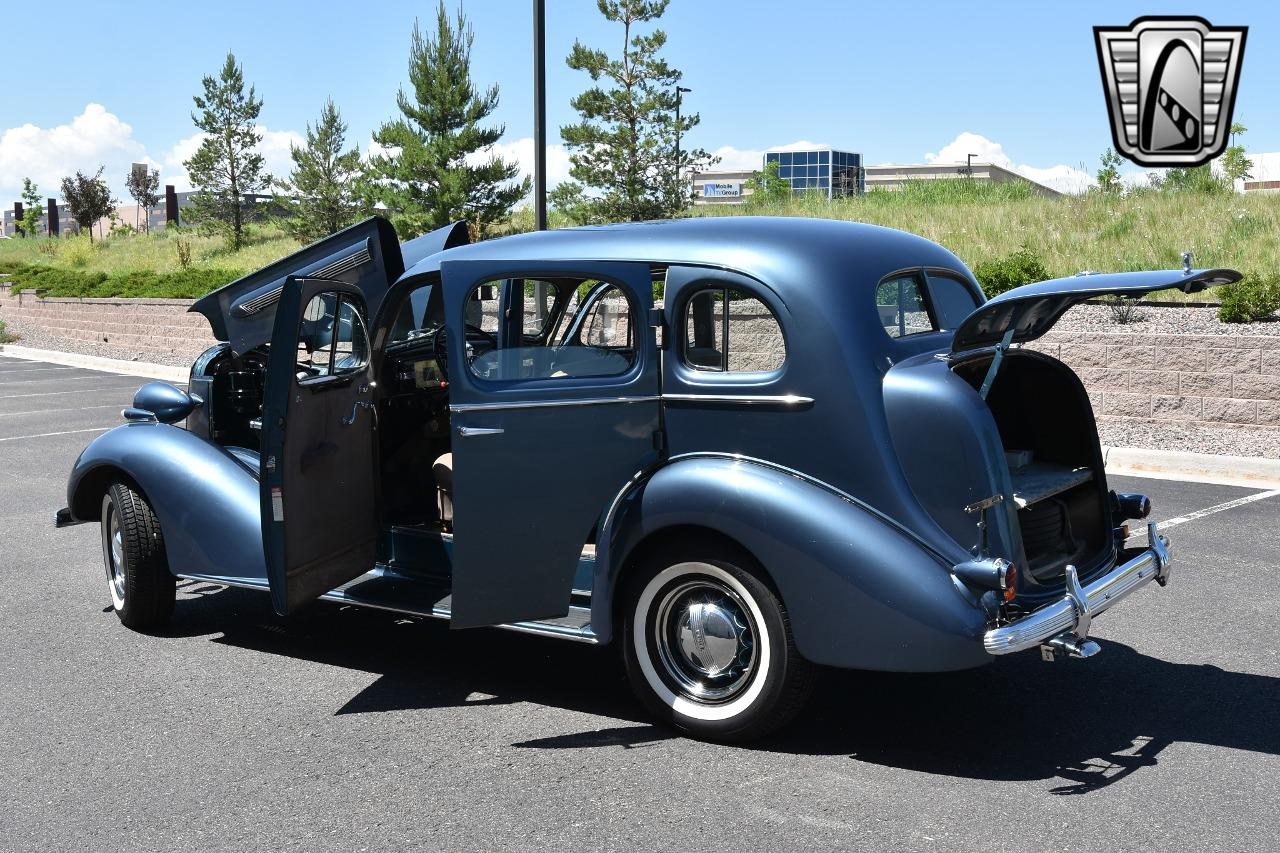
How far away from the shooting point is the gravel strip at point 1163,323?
12.9 metres

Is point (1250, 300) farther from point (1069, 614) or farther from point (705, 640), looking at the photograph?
point (705, 640)

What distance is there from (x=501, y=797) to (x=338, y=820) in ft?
1.77

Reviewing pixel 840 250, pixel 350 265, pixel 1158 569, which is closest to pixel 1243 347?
pixel 1158 569

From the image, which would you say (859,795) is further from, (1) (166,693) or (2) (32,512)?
(2) (32,512)

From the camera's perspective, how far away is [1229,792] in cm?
406

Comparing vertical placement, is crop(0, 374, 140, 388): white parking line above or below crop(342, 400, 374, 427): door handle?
below

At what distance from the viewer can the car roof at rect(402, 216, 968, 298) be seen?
4578mm

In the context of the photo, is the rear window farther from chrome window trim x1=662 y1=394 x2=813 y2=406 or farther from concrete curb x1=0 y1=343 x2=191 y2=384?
concrete curb x1=0 y1=343 x2=191 y2=384

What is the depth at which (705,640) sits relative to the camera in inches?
179

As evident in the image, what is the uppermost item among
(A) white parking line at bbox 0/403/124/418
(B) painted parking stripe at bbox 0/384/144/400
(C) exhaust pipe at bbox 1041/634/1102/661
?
(C) exhaust pipe at bbox 1041/634/1102/661

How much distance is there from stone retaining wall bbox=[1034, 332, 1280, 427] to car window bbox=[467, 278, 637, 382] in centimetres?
762

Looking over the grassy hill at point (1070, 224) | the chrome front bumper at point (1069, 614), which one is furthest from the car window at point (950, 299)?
the grassy hill at point (1070, 224)

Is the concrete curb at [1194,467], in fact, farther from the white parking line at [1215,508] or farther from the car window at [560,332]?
the car window at [560,332]

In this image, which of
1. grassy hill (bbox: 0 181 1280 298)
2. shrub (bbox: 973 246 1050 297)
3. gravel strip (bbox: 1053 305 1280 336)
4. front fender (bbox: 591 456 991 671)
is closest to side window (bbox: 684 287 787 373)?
front fender (bbox: 591 456 991 671)
